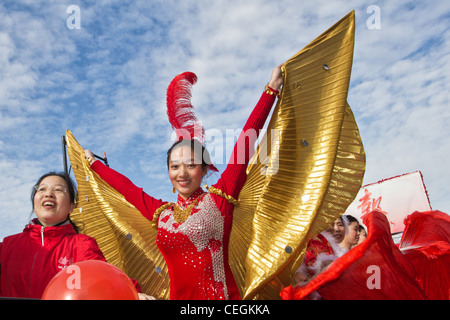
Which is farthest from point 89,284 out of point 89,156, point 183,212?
point 89,156

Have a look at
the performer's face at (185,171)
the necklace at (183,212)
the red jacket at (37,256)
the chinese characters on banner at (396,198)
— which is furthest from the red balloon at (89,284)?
the chinese characters on banner at (396,198)

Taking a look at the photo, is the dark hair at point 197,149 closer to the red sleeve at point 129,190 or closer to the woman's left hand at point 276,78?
the red sleeve at point 129,190

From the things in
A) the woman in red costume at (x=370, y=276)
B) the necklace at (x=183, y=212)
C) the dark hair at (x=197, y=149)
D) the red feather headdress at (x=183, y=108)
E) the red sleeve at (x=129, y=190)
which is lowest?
the woman in red costume at (x=370, y=276)

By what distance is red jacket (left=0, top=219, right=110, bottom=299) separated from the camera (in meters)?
2.22

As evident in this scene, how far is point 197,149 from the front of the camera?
8.60 feet

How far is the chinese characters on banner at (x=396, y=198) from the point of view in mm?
6551

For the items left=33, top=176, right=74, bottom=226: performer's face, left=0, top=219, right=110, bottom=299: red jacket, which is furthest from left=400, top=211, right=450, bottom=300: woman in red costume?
left=33, top=176, right=74, bottom=226: performer's face

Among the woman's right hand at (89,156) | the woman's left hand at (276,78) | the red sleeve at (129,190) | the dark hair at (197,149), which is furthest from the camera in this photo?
the woman's right hand at (89,156)

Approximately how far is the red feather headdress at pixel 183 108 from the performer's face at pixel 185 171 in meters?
0.22

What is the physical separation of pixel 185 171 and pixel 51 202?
925mm

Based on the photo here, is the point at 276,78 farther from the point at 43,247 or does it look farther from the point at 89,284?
the point at 43,247

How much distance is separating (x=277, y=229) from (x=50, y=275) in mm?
1442
